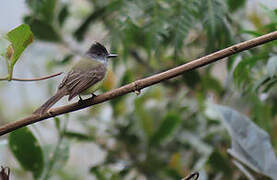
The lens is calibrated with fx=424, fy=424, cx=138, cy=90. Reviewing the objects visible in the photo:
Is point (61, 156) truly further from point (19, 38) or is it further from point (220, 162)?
point (19, 38)

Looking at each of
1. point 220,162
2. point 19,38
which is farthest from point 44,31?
point 19,38

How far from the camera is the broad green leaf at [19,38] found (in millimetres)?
929

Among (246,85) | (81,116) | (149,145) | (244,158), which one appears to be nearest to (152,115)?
(149,145)

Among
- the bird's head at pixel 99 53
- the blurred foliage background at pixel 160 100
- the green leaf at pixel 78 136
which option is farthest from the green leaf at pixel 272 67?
the green leaf at pixel 78 136

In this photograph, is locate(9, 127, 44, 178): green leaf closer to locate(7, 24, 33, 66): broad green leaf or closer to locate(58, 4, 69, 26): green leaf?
locate(7, 24, 33, 66): broad green leaf

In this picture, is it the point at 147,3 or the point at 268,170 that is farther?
the point at 147,3

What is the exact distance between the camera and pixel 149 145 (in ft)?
6.30

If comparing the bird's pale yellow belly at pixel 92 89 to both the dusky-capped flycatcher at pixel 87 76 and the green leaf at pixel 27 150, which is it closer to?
the dusky-capped flycatcher at pixel 87 76

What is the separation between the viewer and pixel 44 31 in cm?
212

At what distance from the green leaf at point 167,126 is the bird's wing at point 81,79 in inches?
15.0

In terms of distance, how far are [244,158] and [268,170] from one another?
3.3 inches

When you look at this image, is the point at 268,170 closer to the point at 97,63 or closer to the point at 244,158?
the point at 244,158

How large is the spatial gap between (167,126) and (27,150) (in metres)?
0.65

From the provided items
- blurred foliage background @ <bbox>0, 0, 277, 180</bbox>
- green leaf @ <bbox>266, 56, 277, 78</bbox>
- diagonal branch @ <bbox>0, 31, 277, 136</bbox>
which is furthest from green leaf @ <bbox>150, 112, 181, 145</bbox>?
diagonal branch @ <bbox>0, 31, 277, 136</bbox>
